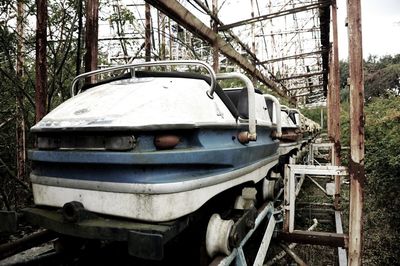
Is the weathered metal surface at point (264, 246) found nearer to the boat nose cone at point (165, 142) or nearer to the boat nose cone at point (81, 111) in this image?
the boat nose cone at point (165, 142)

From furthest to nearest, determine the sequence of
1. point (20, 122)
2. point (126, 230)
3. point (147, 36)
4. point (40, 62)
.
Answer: point (147, 36) → point (20, 122) → point (40, 62) → point (126, 230)

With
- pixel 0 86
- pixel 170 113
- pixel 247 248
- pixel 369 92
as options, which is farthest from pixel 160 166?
pixel 369 92

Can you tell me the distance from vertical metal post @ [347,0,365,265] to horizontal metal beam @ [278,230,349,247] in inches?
15.4

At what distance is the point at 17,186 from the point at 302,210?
513 cm

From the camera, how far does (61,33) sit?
4953 millimetres

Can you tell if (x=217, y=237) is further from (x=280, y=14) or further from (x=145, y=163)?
(x=280, y=14)

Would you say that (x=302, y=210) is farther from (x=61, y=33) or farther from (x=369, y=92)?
(x=369, y=92)

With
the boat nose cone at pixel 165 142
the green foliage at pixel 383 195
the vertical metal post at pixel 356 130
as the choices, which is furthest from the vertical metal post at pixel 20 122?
the green foliage at pixel 383 195

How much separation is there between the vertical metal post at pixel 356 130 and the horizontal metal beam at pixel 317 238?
392 mm

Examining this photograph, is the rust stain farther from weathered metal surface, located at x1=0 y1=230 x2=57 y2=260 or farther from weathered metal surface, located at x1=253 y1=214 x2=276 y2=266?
weathered metal surface, located at x1=0 y1=230 x2=57 y2=260

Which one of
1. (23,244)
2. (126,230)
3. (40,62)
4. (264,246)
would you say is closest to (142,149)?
(126,230)

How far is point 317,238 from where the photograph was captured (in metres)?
3.66

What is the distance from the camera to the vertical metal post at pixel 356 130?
3070 mm

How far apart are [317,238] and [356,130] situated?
1328 millimetres
